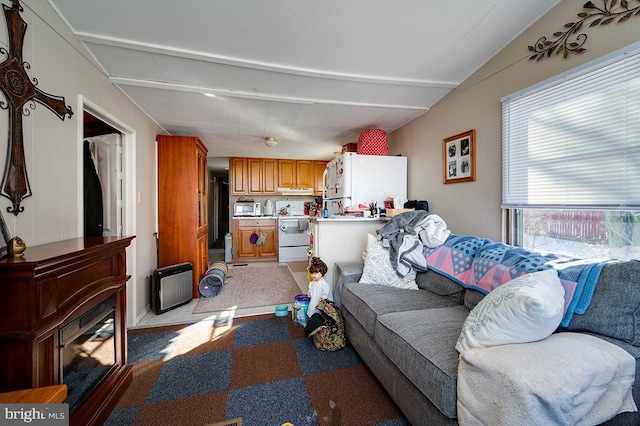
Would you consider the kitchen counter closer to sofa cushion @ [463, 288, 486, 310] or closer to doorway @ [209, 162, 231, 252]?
sofa cushion @ [463, 288, 486, 310]

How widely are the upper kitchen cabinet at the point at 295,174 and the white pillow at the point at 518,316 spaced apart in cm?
477

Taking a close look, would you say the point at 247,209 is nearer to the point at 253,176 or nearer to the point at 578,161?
the point at 253,176

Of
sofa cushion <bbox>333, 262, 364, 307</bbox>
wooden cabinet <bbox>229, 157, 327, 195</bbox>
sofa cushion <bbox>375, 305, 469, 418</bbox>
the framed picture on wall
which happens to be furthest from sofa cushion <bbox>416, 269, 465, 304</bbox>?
wooden cabinet <bbox>229, 157, 327, 195</bbox>

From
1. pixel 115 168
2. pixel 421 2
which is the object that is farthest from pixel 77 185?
pixel 421 2

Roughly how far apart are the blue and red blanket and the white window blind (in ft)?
1.35

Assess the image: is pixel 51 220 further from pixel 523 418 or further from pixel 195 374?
pixel 523 418

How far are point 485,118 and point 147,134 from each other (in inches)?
139

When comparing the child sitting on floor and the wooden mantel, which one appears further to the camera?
the child sitting on floor

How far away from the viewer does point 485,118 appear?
2043 mm

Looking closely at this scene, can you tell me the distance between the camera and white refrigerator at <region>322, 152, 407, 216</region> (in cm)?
304

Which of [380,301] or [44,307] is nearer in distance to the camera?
[44,307]

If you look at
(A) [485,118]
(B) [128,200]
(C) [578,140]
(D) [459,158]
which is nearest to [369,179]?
(D) [459,158]

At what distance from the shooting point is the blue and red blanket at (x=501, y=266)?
109cm

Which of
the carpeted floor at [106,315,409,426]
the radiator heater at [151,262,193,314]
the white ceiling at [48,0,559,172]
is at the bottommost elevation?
the carpeted floor at [106,315,409,426]
